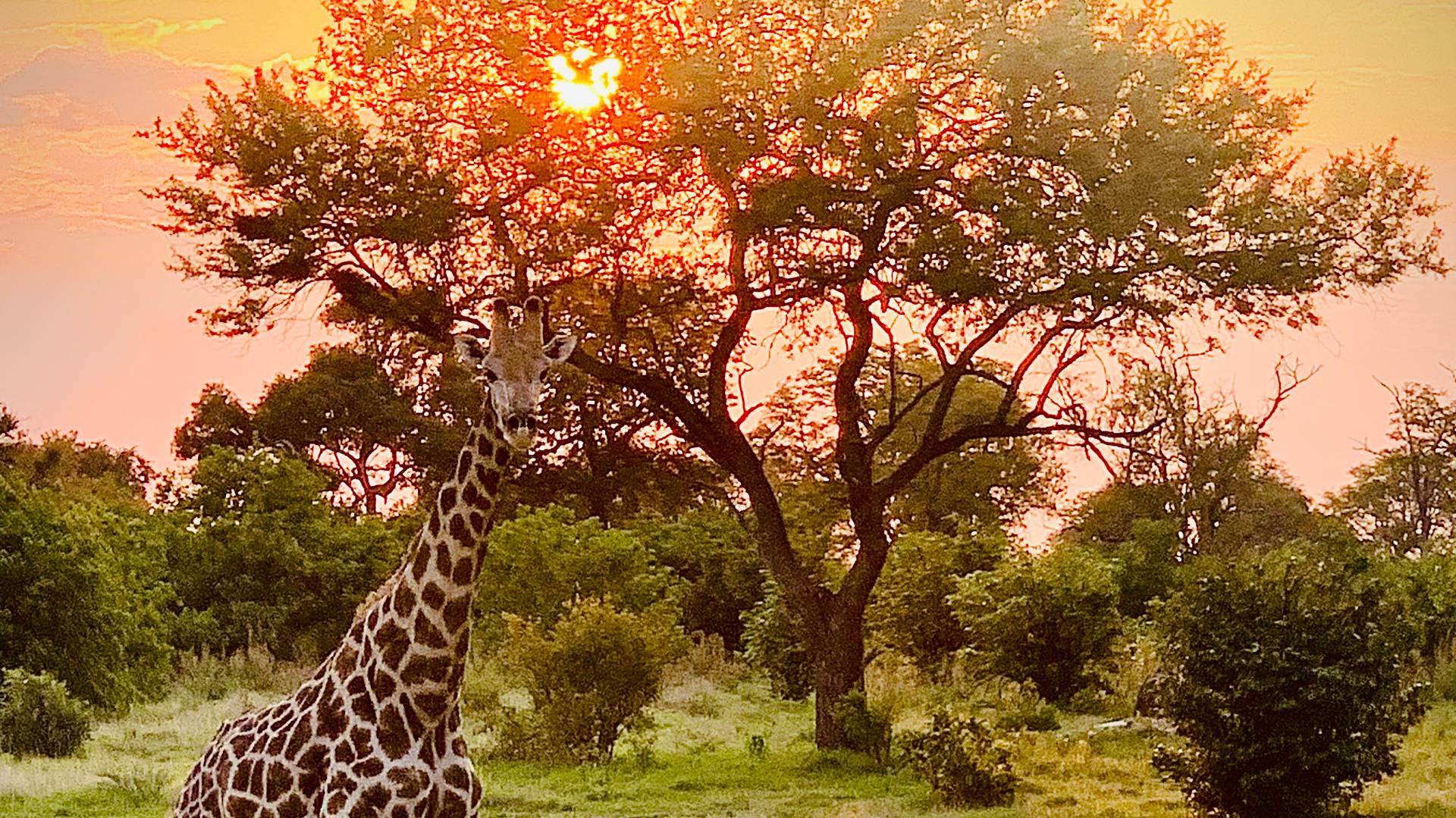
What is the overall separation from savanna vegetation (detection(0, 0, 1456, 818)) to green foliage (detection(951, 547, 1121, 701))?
0.04 meters

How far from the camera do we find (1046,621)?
55.1 feet

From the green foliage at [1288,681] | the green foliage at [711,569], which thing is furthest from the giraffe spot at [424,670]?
the green foliage at [711,569]

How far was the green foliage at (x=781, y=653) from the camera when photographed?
687 inches

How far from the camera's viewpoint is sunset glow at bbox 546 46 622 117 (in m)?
14.1

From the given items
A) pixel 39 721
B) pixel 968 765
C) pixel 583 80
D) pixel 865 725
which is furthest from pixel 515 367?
pixel 39 721

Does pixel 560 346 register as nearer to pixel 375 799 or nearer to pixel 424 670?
pixel 424 670

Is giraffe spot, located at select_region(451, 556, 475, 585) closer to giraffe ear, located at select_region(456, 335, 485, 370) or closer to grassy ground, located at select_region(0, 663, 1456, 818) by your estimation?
giraffe ear, located at select_region(456, 335, 485, 370)

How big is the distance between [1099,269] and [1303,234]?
5.82ft

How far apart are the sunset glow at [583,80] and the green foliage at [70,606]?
20.4 ft

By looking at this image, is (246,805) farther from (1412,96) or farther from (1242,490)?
(1242,490)

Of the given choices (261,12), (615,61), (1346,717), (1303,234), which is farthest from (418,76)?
(1346,717)

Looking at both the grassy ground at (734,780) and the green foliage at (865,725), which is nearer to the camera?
the grassy ground at (734,780)

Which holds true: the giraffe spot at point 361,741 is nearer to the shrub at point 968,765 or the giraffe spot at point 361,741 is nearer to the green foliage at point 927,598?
the shrub at point 968,765

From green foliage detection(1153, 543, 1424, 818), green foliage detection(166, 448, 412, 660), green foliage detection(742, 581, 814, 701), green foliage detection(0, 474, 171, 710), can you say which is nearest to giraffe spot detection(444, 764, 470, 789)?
green foliage detection(1153, 543, 1424, 818)
